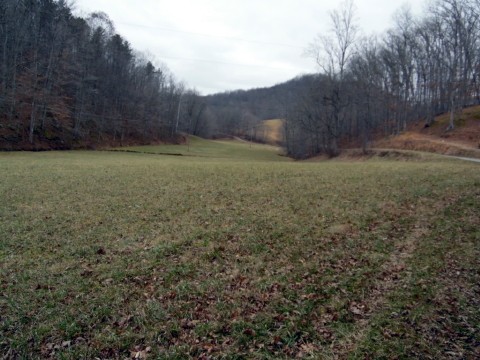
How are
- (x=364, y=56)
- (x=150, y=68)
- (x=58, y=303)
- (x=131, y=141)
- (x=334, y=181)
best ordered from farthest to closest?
(x=150, y=68), (x=131, y=141), (x=364, y=56), (x=334, y=181), (x=58, y=303)

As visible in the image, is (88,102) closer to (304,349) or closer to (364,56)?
(364,56)

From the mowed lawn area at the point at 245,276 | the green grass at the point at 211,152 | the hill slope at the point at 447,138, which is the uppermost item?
the hill slope at the point at 447,138

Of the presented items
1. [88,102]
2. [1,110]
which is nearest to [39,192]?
[1,110]

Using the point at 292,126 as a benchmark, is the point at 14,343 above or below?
below

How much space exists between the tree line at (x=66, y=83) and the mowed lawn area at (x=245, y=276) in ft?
93.0

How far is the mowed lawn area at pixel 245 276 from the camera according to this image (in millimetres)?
3928

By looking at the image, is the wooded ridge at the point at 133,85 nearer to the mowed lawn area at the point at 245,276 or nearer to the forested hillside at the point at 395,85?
the forested hillside at the point at 395,85

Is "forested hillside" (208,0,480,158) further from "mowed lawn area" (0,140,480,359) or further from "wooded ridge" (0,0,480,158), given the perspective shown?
"mowed lawn area" (0,140,480,359)

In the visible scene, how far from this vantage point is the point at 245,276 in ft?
18.5

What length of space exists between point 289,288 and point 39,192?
11421 millimetres

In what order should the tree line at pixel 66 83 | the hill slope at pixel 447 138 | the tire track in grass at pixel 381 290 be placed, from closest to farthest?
the tire track in grass at pixel 381 290 < the hill slope at pixel 447 138 < the tree line at pixel 66 83

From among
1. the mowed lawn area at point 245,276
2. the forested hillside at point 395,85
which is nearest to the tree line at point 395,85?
the forested hillside at point 395,85

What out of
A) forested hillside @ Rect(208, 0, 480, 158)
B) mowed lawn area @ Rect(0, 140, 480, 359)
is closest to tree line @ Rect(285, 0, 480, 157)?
forested hillside @ Rect(208, 0, 480, 158)

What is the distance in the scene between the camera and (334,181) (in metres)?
13.9
